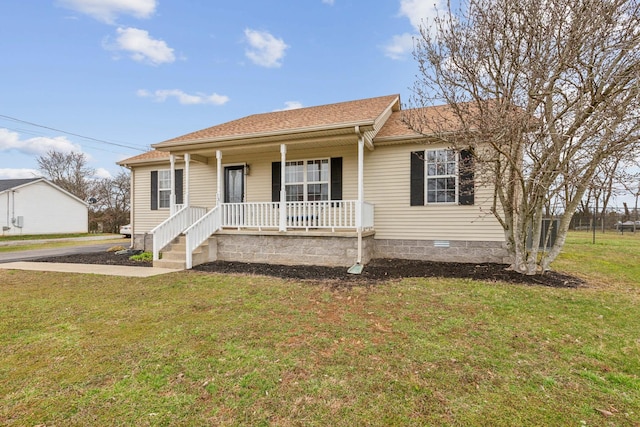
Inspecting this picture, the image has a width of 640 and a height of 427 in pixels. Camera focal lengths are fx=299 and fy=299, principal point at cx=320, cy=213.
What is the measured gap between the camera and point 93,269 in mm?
7520

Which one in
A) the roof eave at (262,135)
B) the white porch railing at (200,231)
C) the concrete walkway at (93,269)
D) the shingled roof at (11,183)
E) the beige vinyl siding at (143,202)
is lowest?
the concrete walkway at (93,269)

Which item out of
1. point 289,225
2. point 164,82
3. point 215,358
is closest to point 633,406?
point 215,358

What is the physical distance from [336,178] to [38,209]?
1053 inches

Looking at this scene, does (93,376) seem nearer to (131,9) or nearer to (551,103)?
(551,103)

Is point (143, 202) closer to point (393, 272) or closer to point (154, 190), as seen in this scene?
point (154, 190)

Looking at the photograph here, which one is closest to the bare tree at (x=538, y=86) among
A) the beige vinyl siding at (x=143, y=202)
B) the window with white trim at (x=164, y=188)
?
the window with white trim at (x=164, y=188)

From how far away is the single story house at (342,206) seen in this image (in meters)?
7.49

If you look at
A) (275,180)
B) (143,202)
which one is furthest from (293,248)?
(143,202)

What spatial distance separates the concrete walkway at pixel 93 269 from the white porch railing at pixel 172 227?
67 cm

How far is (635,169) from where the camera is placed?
212 inches

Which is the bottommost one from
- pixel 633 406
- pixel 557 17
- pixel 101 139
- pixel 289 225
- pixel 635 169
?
pixel 633 406

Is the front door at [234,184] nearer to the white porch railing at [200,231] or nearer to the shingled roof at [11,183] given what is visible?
the white porch railing at [200,231]

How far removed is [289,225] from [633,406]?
6.71 m

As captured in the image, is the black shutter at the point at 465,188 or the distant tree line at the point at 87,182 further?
the distant tree line at the point at 87,182
